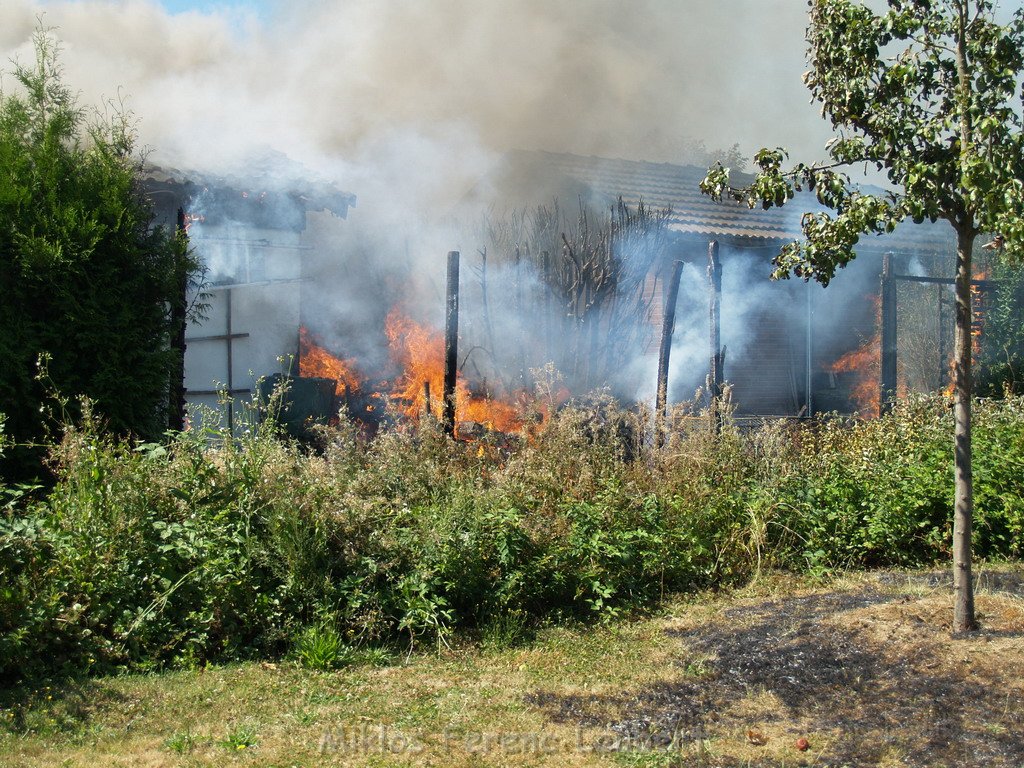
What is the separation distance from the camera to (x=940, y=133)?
4.98 meters

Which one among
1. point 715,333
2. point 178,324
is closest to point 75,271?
point 178,324

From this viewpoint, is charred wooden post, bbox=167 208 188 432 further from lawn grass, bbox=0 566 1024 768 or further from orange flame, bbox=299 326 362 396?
orange flame, bbox=299 326 362 396

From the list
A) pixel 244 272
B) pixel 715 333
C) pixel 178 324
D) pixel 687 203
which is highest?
pixel 687 203

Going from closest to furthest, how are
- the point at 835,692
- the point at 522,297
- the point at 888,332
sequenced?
the point at 835,692
the point at 888,332
the point at 522,297

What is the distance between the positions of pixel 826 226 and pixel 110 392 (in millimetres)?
5279

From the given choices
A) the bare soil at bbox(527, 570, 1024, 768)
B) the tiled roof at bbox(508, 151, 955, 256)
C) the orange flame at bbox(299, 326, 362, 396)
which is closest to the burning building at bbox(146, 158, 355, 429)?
the orange flame at bbox(299, 326, 362, 396)

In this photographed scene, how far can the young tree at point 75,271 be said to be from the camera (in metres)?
6.59

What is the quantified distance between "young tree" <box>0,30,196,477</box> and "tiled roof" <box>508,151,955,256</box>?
9.63 metres

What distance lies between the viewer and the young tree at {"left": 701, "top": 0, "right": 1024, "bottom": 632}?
4879 mm

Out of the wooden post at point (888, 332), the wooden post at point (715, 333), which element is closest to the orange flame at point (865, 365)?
the wooden post at point (888, 332)

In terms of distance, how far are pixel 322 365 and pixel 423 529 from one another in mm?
8739

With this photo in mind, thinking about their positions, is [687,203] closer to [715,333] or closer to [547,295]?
[547,295]

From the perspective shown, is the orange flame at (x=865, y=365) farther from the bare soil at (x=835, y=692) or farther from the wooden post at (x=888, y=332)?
the bare soil at (x=835, y=692)

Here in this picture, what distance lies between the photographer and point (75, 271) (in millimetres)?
6824
